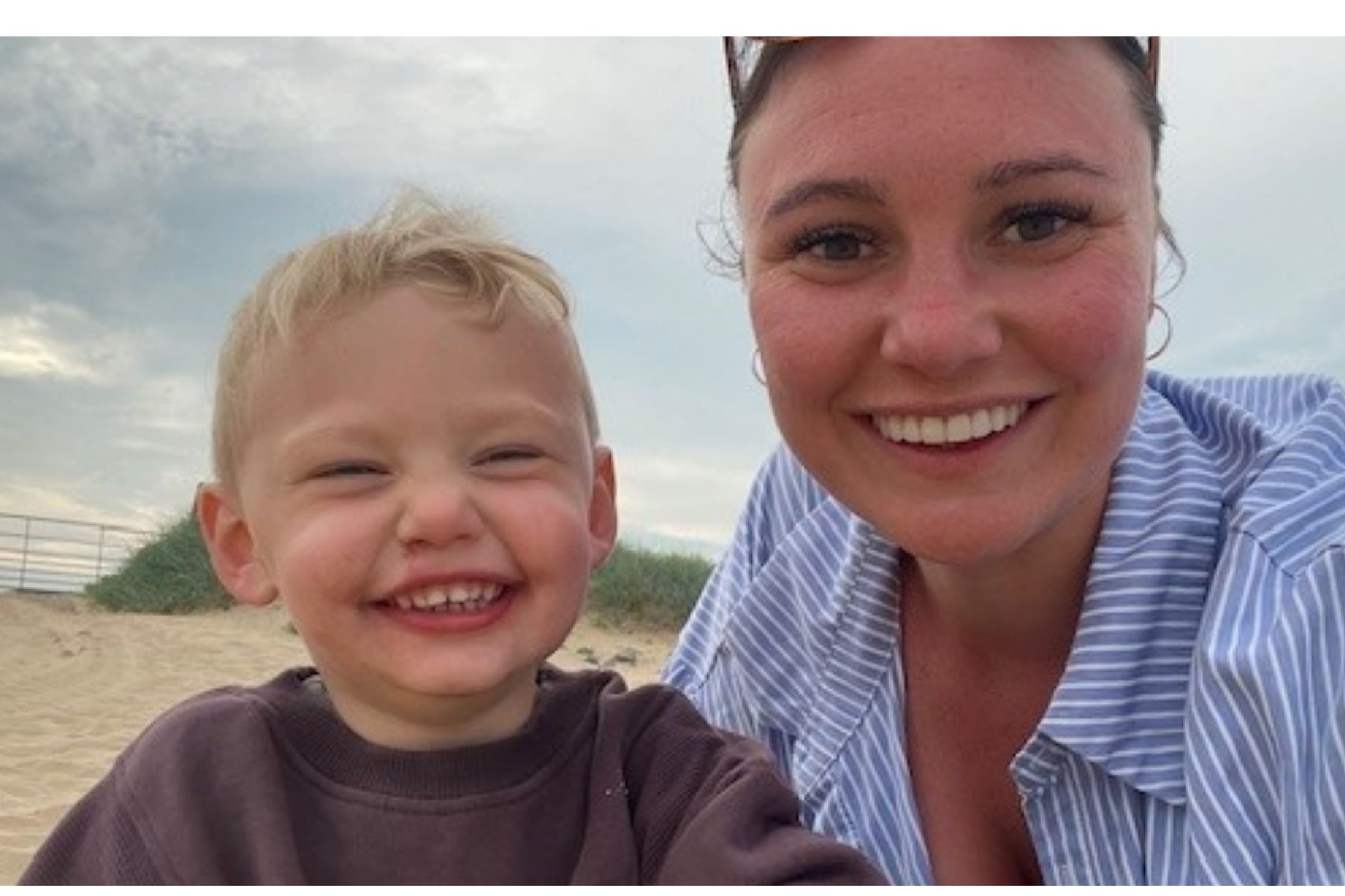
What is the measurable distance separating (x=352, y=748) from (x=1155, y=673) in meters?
1.17

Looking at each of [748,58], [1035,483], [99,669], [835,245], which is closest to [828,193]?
[835,245]

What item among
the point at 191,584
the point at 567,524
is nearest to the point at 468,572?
the point at 567,524

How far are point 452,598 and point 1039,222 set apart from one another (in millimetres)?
941

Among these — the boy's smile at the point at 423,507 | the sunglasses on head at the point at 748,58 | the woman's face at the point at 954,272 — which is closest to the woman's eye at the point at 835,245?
the woman's face at the point at 954,272

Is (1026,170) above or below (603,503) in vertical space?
above

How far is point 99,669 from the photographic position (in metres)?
13.1

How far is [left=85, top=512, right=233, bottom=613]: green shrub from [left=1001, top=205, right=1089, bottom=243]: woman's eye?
1533cm

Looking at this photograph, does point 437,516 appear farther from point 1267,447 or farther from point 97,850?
point 1267,447

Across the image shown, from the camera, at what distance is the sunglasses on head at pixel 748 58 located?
2076 millimetres

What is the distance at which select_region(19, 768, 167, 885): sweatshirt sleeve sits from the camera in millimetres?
1827

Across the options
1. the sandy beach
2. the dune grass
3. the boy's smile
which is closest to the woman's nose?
the boy's smile

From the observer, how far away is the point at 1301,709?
178cm

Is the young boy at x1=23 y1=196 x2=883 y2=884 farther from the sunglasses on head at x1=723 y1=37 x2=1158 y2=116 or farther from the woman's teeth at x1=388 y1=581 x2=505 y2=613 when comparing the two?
the sunglasses on head at x1=723 y1=37 x2=1158 y2=116

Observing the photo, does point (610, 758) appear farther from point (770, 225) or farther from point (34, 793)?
point (34, 793)
